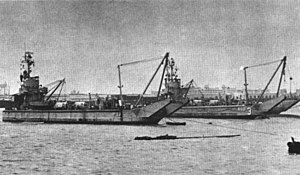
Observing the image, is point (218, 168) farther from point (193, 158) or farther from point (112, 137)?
point (112, 137)

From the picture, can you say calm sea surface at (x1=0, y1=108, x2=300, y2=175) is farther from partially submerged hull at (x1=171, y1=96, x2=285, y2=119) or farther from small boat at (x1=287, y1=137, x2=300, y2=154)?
partially submerged hull at (x1=171, y1=96, x2=285, y2=119)

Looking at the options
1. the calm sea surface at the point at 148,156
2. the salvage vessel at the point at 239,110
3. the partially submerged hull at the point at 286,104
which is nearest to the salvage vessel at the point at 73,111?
the salvage vessel at the point at 239,110

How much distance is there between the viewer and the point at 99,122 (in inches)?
2051

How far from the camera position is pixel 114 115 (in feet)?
166

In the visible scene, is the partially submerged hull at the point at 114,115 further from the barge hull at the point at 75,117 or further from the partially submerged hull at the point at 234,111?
the partially submerged hull at the point at 234,111

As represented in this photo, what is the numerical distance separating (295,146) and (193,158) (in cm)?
666

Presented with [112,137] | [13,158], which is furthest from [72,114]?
[13,158]

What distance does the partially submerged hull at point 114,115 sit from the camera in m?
49.1

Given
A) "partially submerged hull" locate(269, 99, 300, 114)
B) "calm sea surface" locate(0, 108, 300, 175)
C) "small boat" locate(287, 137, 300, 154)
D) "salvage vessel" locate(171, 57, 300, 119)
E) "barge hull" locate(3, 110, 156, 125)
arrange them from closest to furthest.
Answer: "calm sea surface" locate(0, 108, 300, 175)
"small boat" locate(287, 137, 300, 154)
"barge hull" locate(3, 110, 156, 125)
"salvage vessel" locate(171, 57, 300, 119)
"partially submerged hull" locate(269, 99, 300, 114)

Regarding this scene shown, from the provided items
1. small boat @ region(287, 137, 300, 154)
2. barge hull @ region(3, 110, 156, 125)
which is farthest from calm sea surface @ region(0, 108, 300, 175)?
barge hull @ region(3, 110, 156, 125)

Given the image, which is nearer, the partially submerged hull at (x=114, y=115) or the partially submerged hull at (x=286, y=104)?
the partially submerged hull at (x=114, y=115)

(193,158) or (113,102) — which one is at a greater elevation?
(113,102)

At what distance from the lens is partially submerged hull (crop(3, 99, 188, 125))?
49084 millimetres

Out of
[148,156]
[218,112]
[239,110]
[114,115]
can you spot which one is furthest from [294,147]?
[218,112]
